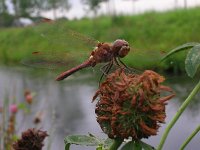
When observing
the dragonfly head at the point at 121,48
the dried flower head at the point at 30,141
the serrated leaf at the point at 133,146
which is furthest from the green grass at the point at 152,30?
the serrated leaf at the point at 133,146

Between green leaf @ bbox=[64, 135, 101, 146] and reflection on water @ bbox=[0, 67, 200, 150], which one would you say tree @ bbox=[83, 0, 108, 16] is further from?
green leaf @ bbox=[64, 135, 101, 146]

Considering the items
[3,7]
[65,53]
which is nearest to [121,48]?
[65,53]

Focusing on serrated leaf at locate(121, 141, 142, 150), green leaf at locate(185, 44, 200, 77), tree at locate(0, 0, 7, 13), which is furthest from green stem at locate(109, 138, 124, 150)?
tree at locate(0, 0, 7, 13)

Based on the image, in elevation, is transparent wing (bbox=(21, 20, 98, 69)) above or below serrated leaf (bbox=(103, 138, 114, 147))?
above

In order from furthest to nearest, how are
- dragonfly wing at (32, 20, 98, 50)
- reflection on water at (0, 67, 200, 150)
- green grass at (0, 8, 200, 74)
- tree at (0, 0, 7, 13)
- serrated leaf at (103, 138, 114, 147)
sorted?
tree at (0, 0, 7, 13) < green grass at (0, 8, 200, 74) < reflection on water at (0, 67, 200, 150) < dragonfly wing at (32, 20, 98, 50) < serrated leaf at (103, 138, 114, 147)

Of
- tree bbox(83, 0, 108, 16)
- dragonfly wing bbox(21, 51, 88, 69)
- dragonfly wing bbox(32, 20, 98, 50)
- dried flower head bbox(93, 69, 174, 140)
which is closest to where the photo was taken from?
dried flower head bbox(93, 69, 174, 140)

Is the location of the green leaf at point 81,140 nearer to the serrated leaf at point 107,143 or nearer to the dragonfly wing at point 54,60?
the serrated leaf at point 107,143

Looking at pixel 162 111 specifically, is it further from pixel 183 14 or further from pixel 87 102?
pixel 183 14

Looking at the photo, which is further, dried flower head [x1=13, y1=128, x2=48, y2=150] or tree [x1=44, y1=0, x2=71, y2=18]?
tree [x1=44, y1=0, x2=71, y2=18]
